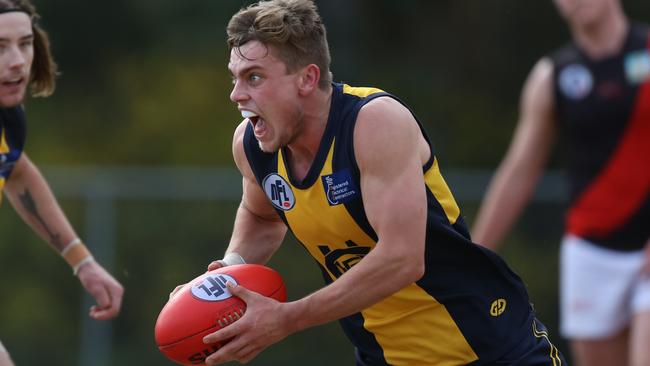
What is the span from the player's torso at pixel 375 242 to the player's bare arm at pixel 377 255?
143mm

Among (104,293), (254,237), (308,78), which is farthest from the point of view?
(104,293)

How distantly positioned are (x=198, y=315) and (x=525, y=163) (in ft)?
11.1

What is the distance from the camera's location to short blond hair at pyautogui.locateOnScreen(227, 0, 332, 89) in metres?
4.39

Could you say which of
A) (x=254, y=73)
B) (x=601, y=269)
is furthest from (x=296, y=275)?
(x=254, y=73)

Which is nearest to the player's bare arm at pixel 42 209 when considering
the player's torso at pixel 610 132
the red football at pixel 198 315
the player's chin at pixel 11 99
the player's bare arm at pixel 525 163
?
the player's chin at pixel 11 99

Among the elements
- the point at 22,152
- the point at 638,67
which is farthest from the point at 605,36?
the point at 22,152

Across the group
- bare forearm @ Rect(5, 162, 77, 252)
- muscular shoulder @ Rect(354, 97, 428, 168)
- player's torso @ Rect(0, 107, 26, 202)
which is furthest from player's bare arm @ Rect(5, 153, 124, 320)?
muscular shoulder @ Rect(354, 97, 428, 168)

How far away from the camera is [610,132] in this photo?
7.43 m

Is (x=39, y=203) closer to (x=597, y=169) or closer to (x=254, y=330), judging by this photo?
(x=254, y=330)

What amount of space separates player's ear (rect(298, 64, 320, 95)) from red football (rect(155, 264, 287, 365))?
745 mm

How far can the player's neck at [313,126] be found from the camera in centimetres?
454

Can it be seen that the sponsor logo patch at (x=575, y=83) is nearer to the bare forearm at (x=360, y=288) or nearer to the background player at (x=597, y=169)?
the background player at (x=597, y=169)

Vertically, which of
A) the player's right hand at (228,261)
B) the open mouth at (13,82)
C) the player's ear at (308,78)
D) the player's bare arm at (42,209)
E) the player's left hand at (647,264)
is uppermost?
the player's ear at (308,78)

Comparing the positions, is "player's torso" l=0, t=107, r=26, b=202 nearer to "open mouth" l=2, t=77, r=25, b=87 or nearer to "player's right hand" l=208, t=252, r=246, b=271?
"open mouth" l=2, t=77, r=25, b=87
